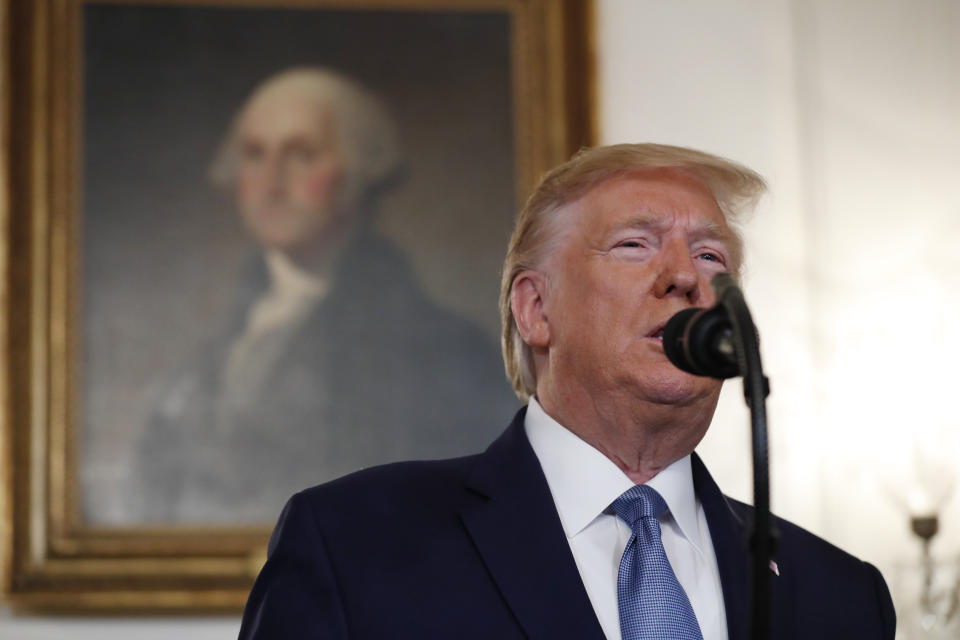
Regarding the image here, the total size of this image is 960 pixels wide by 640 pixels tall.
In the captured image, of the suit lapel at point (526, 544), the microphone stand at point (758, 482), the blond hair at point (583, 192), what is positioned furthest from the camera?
the blond hair at point (583, 192)

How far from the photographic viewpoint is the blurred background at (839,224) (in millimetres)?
3742

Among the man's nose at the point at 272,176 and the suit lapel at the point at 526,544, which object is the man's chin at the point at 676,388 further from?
the man's nose at the point at 272,176

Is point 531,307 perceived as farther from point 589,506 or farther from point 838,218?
point 838,218

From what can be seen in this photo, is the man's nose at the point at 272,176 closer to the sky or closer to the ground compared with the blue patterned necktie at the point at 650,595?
closer to the sky

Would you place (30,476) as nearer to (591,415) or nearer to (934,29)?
(591,415)

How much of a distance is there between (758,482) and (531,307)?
3.27ft

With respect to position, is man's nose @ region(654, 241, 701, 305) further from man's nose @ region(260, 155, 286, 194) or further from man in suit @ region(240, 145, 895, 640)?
man's nose @ region(260, 155, 286, 194)

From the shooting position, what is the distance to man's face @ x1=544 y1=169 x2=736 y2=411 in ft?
6.20

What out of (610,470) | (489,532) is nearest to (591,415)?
(610,470)

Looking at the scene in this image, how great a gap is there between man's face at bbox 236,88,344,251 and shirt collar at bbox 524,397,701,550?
1.87 m

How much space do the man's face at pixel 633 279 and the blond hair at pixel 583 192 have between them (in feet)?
0.10

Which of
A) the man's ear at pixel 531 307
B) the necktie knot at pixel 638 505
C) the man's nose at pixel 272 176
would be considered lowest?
the necktie knot at pixel 638 505

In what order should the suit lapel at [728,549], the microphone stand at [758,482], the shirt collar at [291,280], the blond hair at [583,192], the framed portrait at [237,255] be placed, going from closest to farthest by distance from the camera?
the microphone stand at [758,482]
the suit lapel at [728,549]
the blond hair at [583,192]
the framed portrait at [237,255]
the shirt collar at [291,280]

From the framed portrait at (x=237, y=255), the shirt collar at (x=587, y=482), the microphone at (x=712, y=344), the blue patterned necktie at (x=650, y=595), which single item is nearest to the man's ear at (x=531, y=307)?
the shirt collar at (x=587, y=482)
